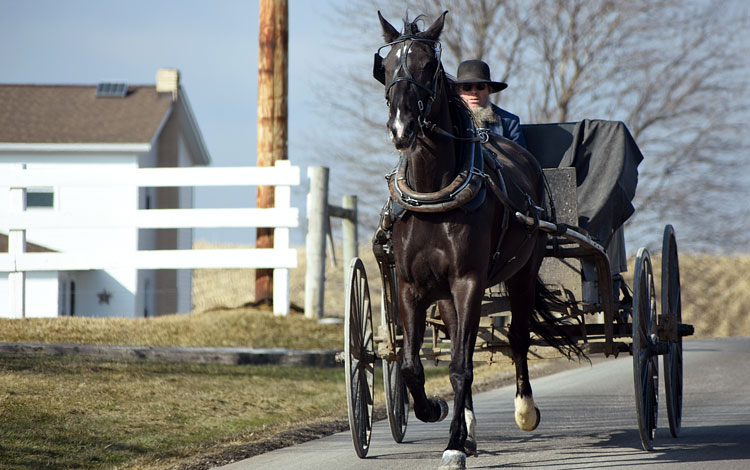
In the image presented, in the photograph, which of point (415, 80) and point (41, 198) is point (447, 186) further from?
point (41, 198)

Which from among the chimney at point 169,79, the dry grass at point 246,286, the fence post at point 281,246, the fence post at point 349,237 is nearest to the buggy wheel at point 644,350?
the fence post at point 281,246

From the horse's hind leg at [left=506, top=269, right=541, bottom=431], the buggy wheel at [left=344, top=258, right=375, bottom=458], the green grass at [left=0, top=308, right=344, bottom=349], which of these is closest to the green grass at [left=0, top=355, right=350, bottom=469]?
the buggy wheel at [left=344, top=258, right=375, bottom=458]

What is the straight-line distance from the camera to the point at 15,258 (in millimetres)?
12445

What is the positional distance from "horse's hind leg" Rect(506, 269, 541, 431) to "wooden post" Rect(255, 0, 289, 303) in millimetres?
7118

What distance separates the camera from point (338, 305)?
→ 28.3 metres

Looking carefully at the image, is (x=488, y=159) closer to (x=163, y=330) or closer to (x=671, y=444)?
(x=671, y=444)

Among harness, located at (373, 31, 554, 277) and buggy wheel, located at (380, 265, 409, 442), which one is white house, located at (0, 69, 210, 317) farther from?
harness, located at (373, 31, 554, 277)

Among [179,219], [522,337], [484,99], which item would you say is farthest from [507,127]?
[179,219]

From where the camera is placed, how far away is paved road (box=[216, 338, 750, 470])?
6.29 meters

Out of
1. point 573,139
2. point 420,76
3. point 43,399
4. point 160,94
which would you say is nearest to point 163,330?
point 43,399

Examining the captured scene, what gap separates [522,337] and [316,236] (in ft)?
20.4

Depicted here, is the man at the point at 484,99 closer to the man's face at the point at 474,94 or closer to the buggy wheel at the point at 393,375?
the man's face at the point at 474,94

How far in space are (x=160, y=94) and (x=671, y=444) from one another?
20946mm

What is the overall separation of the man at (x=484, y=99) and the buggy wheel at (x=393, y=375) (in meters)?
1.64
